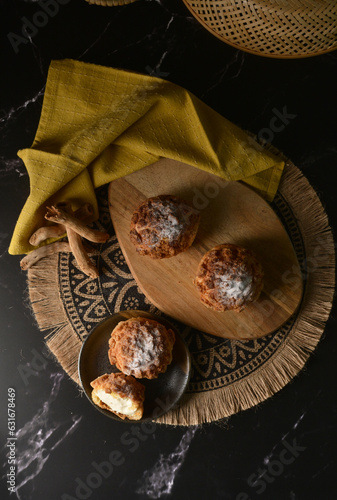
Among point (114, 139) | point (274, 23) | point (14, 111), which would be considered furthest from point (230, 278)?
point (14, 111)

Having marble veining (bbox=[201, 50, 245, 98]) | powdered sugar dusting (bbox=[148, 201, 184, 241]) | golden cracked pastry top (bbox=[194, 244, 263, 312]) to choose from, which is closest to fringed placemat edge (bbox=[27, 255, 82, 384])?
powdered sugar dusting (bbox=[148, 201, 184, 241])

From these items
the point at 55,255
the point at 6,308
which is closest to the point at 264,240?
the point at 55,255

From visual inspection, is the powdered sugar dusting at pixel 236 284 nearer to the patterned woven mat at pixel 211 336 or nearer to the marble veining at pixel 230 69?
the patterned woven mat at pixel 211 336

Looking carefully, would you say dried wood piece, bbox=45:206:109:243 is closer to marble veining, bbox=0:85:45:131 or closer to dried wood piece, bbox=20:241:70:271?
dried wood piece, bbox=20:241:70:271

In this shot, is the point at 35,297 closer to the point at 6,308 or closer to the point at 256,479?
the point at 6,308

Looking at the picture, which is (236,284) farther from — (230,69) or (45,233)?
(230,69)

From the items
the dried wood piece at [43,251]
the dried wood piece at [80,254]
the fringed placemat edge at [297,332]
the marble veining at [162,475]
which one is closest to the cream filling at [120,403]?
the fringed placemat edge at [297,332]
